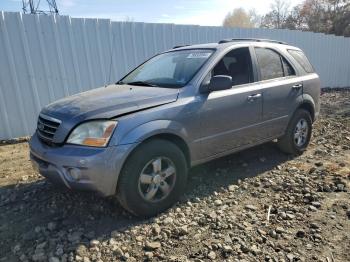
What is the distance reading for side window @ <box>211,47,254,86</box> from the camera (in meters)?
4.29

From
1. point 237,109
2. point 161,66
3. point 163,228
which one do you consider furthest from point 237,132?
point 163,228

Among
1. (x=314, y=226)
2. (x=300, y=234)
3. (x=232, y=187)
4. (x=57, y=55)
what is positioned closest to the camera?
(x=300, y=234)

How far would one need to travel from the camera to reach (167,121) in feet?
11.5

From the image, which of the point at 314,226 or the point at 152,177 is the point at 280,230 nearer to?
the point at 314,226

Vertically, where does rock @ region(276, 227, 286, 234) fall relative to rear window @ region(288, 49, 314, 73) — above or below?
below

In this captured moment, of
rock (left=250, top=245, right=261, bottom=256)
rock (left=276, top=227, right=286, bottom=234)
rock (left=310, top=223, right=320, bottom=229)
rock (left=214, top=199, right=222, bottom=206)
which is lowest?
Answer: rock (left=214, top=199, right=222, bottom=206)

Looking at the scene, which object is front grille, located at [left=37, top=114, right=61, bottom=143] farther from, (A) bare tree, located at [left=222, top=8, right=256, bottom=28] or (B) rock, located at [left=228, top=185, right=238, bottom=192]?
(A) bare tree, located at [left=222, top=8, right=256, bottom=28]

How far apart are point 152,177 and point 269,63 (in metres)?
2.64

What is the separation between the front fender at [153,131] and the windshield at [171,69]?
22.5 inches

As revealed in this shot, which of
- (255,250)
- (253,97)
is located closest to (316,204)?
(255,250)

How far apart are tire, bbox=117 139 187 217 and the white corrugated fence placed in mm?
4370

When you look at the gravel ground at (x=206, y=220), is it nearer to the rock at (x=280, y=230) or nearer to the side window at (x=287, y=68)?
the rock at (x=280, y=230)

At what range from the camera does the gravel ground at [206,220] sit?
9.77 feet

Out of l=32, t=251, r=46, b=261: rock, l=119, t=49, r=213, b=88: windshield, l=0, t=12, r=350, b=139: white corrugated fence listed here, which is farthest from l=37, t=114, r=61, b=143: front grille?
l=0, t=12, r=350, b=139: white corrugated fence
